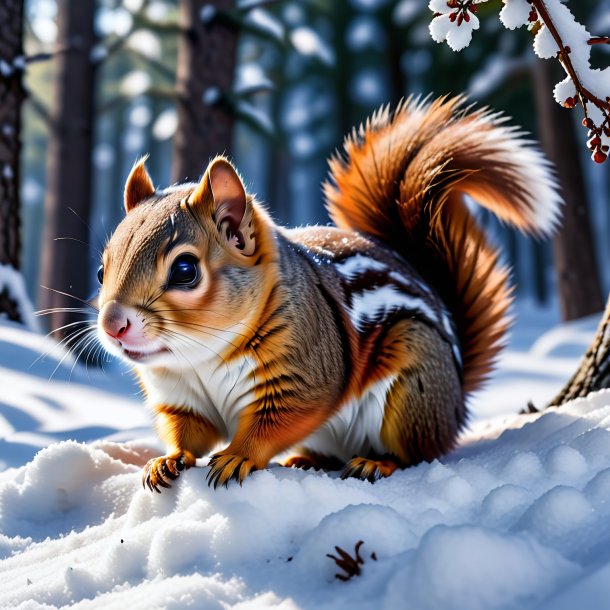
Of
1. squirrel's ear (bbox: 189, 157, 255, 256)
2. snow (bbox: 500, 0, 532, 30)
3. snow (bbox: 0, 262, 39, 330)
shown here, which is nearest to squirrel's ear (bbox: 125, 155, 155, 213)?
squirrel's ear (bbox: 189, 157, 255, 256)

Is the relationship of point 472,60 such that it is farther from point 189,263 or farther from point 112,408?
point 189,263

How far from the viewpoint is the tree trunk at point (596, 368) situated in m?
3.02

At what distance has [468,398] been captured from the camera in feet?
10.5

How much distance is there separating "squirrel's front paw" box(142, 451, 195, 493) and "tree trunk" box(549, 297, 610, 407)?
1664 mm

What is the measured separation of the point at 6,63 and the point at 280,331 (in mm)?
3643

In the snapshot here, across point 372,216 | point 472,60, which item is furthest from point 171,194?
point 472,60

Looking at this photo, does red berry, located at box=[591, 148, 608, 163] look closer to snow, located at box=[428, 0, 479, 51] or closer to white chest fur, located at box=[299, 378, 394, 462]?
snow, located at box=[428, 0, 479, 51]

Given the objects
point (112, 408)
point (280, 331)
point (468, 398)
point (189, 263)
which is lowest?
point (112, 408)

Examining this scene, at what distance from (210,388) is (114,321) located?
421 millimetres

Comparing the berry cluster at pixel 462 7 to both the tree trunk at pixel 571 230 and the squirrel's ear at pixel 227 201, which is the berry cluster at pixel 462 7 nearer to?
the squirrel's ear at pixel 227 201

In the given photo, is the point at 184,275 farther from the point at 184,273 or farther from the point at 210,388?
the point at 210,388

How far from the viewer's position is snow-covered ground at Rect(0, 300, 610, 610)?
1460 millimetres

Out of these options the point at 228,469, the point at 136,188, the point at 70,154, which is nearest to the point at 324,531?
the point at 228,469

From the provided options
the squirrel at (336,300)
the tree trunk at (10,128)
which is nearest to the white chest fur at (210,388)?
the squirrel at (336,300)
